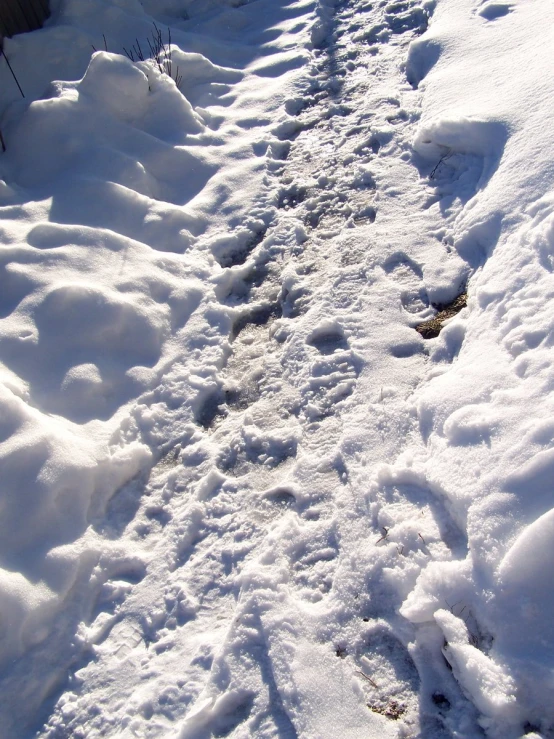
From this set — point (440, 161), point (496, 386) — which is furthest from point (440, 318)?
point (440, 161)

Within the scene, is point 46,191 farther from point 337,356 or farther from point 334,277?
point 337,356

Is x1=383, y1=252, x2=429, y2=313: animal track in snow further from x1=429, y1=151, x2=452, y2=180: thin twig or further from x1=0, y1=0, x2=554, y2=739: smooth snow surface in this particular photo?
x1=429, y1=151, x2=452, y2=180: thin twig

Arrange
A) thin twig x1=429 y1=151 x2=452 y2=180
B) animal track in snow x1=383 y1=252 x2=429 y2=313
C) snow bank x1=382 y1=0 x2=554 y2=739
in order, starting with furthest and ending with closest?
thin twig x1=429 y1=151 x2=452 y2=180 → animal track in snow x1=383 y1=252 x2=429 y2=313 → snow bank x1=382 y1=0 x2=554 y2=739

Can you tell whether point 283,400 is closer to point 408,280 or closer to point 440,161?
point 408,280

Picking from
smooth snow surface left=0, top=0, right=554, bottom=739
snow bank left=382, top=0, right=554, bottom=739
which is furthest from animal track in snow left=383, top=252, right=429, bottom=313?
snow bank left=382, top=0, right=554, bottom=739

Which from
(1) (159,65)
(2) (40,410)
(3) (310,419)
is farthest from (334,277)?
(1) (159,65)

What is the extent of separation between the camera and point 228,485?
2752 millimetres

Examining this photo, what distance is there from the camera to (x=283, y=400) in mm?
3062

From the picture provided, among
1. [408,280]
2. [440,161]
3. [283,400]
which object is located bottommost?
[283,400]

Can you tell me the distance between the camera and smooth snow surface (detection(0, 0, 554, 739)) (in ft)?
6.79

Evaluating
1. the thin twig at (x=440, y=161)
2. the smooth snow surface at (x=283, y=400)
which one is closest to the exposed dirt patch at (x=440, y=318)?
the smooth snow surface at (x=283, y=400)

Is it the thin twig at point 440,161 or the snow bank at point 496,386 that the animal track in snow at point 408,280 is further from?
the thin twig at point 440,161

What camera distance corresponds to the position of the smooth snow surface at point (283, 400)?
207 cm

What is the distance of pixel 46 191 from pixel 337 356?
240cm
